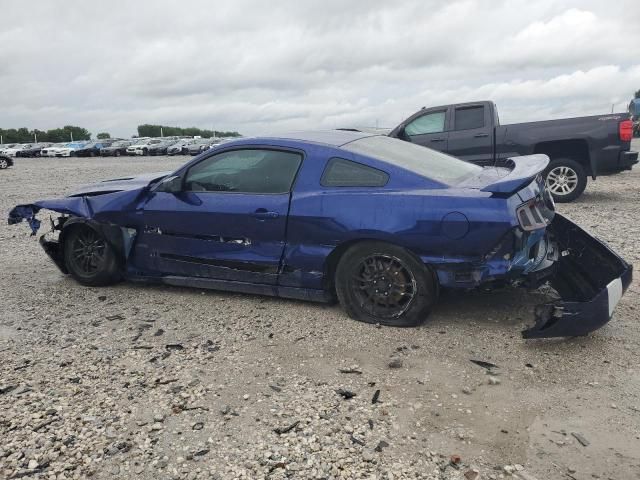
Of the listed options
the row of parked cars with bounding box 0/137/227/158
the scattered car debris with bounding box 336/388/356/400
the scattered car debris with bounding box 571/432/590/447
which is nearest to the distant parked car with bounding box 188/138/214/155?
the row of parked cars with bounding box 0/137/227/158

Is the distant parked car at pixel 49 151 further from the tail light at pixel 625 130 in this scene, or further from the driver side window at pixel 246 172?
the driver side window at pixel 246 172

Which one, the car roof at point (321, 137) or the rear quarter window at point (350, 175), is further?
the car roof at point (321, 137)

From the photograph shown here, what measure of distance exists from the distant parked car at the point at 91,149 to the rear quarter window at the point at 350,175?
138ft

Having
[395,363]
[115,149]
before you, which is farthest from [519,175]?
[115,149]

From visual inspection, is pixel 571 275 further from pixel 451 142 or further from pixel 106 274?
pixel 451 142

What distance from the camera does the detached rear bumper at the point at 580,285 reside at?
338cm

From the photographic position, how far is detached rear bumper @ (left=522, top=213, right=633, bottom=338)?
338 cm

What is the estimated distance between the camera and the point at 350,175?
4.09 metres

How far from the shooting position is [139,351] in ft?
12.4

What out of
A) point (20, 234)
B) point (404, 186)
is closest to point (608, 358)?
point (404, 186)

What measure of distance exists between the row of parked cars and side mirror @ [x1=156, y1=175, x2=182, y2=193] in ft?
119

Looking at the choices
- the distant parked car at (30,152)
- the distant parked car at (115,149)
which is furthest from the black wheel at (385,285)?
the distant parked car at (30,152)

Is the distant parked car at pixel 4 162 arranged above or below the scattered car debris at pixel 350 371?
above

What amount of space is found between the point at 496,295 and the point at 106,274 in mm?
3519
